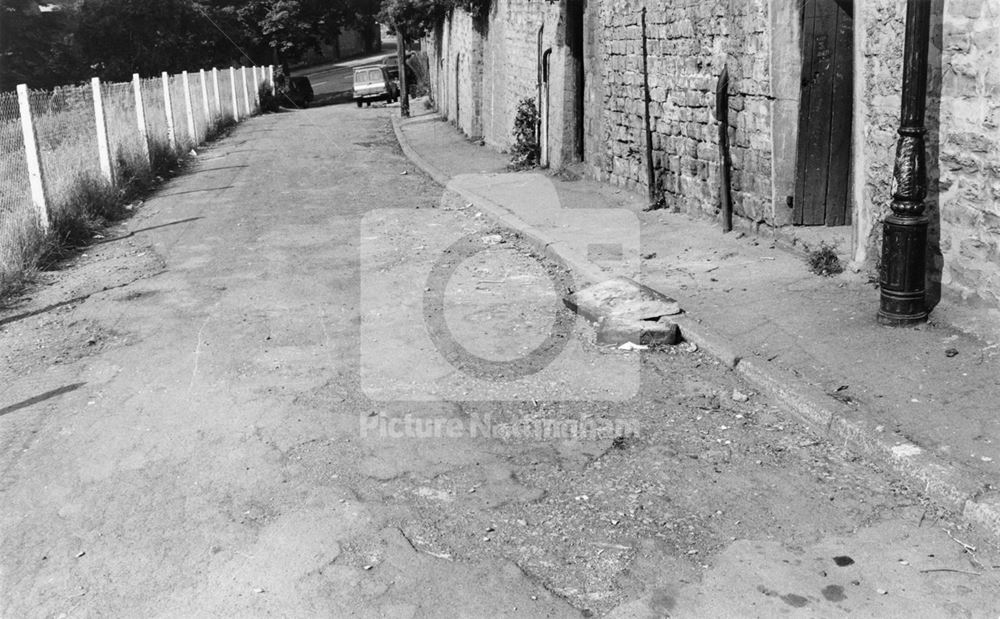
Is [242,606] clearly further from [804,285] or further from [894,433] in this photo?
[804,285]

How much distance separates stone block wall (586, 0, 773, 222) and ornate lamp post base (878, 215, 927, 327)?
286 centimetres

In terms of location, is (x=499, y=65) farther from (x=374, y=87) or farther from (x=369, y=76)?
(x=369, y=76)

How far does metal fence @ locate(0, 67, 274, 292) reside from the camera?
10.7 metres

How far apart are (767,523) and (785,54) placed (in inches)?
219

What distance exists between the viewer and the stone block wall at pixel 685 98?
9180mm

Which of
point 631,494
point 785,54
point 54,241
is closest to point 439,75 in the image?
point 54,241

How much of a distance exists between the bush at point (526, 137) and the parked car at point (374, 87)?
911 inches

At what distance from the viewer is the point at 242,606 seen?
3635 mm

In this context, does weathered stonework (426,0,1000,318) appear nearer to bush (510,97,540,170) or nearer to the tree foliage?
bush (510,97,540,170)

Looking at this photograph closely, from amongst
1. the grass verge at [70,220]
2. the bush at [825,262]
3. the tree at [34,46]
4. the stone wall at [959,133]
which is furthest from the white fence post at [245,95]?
the stone wall at [959,133]

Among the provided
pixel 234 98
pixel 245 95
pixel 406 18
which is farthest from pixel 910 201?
pixel 245 95

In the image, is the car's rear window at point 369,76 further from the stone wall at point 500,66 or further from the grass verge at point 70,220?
the grass verge at point 70,220

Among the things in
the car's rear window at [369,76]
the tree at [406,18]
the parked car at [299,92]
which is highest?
the tree at [406,18]

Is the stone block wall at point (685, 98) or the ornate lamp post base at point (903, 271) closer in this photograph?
the ornate lamp post base at point (903, 271)
